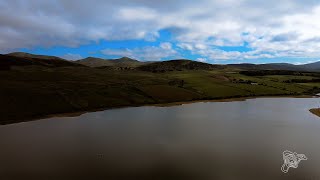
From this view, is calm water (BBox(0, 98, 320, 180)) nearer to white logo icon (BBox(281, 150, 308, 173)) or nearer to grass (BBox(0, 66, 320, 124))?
white logo icon (BBox(281, 150, 308, 173))

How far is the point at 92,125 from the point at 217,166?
3521 cm

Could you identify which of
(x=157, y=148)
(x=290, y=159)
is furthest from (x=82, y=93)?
(x=290, y=159)

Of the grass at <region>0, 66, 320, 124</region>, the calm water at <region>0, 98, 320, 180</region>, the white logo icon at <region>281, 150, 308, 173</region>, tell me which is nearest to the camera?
the calm water at <region>0, 98, 320, 180</region>

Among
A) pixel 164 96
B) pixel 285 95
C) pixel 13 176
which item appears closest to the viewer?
pixel 13 176

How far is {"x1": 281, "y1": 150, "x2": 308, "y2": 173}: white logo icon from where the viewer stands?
36.6 metres

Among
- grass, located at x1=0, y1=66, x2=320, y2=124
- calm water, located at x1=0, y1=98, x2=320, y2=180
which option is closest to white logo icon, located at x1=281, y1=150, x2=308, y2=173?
calm water, located at x1=0, y1=98, x2=320, y2=180

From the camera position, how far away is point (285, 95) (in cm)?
14338

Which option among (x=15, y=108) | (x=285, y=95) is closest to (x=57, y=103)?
(x=15, y=108)

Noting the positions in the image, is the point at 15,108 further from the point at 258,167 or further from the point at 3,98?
the point at 258,167

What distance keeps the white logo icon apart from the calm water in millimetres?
683

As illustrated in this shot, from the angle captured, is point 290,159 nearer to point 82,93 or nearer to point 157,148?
point 157,148

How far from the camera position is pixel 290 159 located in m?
39.8

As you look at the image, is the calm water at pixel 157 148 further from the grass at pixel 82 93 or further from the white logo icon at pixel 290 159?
the grass at pixel 82 93

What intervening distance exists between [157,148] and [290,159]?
55.7ft
